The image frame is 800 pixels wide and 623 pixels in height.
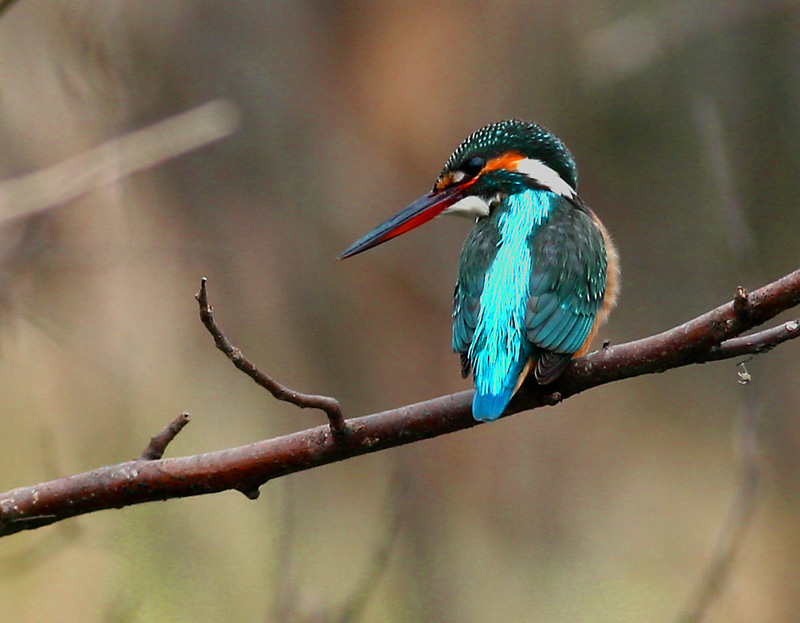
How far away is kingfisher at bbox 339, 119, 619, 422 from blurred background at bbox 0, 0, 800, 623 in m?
1.72

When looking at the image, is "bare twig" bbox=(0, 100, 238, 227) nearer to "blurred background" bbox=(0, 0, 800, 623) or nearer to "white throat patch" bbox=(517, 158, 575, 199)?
"white throat patch" bbox=(517, 158, 575, 199)

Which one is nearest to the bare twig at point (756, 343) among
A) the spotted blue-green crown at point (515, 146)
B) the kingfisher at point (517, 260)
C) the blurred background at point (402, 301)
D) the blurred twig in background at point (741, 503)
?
the kingfisher at point (517, 260)

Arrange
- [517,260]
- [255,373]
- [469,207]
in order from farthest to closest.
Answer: [469,207] → [517,260] → [255,373]

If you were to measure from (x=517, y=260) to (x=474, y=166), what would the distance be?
42 cm

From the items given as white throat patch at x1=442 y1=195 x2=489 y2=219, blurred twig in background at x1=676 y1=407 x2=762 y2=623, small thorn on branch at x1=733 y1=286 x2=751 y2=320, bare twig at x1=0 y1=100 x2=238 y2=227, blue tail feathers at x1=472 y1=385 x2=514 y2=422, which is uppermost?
bare twig at x1=0 y1=100 x2=238 y2=227

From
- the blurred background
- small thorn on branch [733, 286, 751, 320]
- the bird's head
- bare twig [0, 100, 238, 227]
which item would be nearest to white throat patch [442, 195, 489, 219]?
the bird's head

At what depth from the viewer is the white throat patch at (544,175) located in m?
2.58

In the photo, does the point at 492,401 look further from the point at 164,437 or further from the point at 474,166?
the point at 474,166

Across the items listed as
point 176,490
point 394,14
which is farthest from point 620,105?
point 176,490

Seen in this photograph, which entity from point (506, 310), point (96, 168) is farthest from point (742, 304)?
point (96, 168)

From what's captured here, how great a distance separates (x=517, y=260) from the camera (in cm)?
226

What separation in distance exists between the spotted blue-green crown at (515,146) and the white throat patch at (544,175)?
2 centimetres

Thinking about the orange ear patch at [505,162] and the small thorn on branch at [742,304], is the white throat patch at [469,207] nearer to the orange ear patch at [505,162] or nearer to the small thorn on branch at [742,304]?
the orange ear patch at [505,162]

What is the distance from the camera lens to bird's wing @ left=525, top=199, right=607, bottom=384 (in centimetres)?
202
